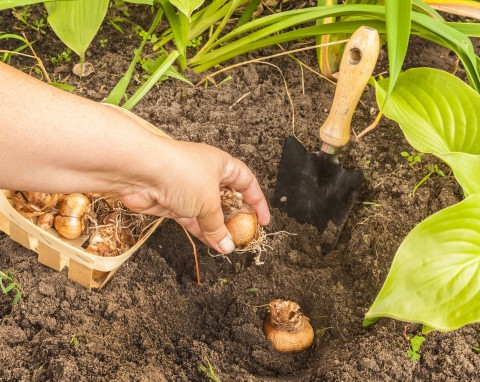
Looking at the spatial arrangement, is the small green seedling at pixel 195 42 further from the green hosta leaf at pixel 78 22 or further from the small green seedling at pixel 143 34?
the green hosta leaf at pixel 78 22

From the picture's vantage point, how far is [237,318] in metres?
1.39

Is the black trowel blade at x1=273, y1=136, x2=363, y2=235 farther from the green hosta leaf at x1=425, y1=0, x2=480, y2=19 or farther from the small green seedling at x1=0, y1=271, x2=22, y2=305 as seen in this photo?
the small green seedling at x1=0, y1=271, x2=22, y2=305

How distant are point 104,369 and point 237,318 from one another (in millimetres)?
331

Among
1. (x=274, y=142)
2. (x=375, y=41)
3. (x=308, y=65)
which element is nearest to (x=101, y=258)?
(x=274, y=142)

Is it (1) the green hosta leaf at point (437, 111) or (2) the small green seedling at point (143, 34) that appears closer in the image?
(1) the green hosta leaf at point (437, 111)

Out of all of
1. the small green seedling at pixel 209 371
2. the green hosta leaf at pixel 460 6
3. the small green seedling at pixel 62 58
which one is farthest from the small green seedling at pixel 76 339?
the green hosta leaf at pixel 460 6

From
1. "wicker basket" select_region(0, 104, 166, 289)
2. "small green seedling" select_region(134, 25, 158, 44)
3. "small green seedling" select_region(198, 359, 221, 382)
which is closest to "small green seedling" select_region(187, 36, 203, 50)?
"small green seedling" select_region(134, 25, 158, 44)

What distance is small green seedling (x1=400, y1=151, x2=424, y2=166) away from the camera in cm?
155

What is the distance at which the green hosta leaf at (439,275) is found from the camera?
1.06 metres

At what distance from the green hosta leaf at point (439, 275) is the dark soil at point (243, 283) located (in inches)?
9.3

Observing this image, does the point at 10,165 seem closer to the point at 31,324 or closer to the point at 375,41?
the point at 31,324

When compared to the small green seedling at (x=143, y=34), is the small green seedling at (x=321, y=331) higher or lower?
lower

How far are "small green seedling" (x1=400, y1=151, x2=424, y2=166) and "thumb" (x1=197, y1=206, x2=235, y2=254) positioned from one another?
0.56m

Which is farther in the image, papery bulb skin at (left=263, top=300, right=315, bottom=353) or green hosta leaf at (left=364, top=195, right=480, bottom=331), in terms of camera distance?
papery bulb skin at (left=263, top=300, right=315, bottom=353)
